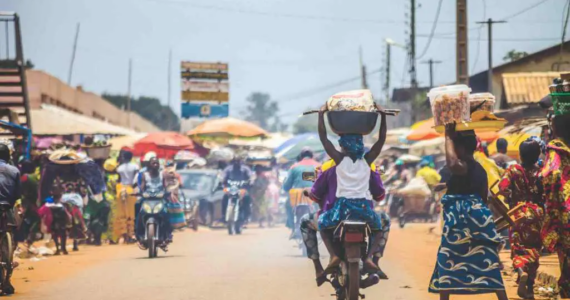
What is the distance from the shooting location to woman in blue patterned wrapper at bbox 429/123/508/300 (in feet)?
29.6

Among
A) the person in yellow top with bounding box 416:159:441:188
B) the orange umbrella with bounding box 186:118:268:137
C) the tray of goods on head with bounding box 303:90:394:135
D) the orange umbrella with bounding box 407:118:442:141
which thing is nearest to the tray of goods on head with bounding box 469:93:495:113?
the tray of goods on head with bounding box 303:90:394:135

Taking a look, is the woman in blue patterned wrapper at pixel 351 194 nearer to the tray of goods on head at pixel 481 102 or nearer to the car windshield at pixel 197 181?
the tray of goods on head at pixel 481 102

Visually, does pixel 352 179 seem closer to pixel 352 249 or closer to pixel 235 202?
pixel 352 249

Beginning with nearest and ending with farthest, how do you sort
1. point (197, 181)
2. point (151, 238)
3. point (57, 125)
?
point (151, 238) → point (197, 181) → point (57, 125)

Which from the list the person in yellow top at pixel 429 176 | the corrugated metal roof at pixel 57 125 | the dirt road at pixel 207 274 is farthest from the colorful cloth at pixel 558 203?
the corrugated metal roof at pixel 57 125

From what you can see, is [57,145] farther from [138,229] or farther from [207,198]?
[207,198]

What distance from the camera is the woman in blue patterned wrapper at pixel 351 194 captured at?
9.41m

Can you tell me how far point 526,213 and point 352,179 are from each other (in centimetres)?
→ 238

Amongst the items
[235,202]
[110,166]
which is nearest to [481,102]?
[110,166]

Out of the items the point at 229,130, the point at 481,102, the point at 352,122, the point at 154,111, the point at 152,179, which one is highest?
the point at 154,111

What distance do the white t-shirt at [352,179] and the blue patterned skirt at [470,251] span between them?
85 centimetres

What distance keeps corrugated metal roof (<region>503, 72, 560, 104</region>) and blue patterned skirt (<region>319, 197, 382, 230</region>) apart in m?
27.1

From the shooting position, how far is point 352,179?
373 inches

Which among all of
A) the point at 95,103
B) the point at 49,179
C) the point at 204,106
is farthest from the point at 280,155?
the point at 95,103
